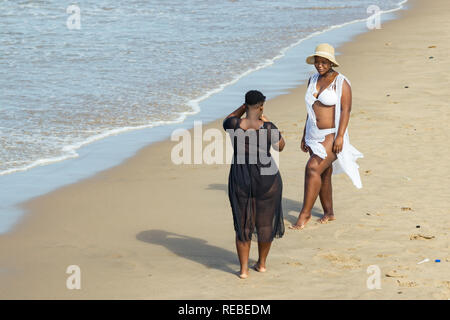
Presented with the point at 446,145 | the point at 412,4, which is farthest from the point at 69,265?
the point at 412,4

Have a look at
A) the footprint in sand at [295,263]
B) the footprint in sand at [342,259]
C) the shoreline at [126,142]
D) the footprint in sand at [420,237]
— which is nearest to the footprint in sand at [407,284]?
the footprint in sand at [342,259]

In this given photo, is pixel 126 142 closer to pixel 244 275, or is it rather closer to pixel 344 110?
pixel 344 110

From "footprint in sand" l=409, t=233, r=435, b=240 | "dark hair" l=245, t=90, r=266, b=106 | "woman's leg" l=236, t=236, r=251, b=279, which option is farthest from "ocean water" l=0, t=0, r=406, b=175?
"footprint in sand" l=409, t=233, r=435, b=240

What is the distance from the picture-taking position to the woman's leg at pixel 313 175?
6.88 metres

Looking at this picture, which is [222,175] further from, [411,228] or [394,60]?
[394,60]

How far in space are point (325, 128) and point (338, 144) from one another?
194 millimetres

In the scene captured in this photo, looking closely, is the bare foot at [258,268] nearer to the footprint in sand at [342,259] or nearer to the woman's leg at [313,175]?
the footprint in sand at [342,259]

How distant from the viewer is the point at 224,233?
685 cm

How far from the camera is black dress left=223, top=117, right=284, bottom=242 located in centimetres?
562

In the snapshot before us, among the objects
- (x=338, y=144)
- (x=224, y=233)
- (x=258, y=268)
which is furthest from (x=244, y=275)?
(x=338, y=144)

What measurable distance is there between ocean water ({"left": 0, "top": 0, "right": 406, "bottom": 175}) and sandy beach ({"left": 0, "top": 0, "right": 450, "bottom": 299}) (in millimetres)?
1600

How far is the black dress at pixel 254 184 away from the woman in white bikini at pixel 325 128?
1119 millimetres

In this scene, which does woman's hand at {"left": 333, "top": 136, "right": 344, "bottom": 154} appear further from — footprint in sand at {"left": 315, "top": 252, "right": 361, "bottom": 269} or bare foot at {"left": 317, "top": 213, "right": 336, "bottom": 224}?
footprint in sand at {"left": 315, "top": 252, "right": 361, "bottom": 269}
